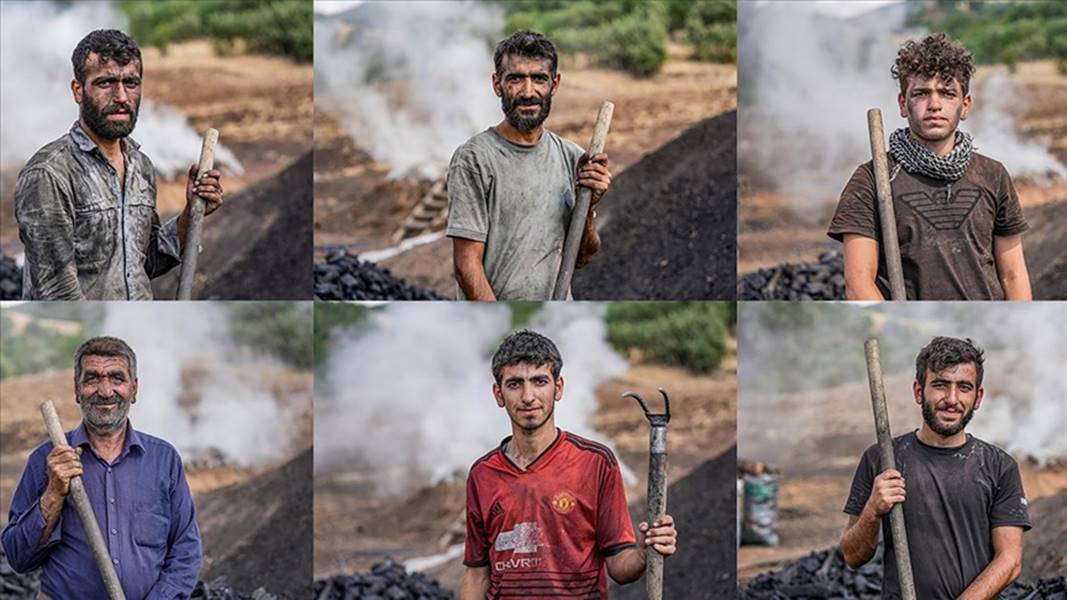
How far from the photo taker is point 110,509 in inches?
276

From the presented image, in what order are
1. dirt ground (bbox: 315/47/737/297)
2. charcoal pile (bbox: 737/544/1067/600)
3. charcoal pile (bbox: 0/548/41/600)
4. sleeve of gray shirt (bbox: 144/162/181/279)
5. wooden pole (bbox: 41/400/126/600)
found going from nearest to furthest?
1. wooden pole (bbox: 41/400/126/600)
2. sleeve of gray shirt (bbox: 144/162/181/279)
3. charcoal pile (bbox: 0/548/41/600)
4. charcoal pile (bbox: 737/544/1067/600)
5. dirt ground (bbox: 315/47/737/297)

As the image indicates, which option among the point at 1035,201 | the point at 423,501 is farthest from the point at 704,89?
the point at 423,501

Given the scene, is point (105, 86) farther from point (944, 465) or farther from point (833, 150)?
point (833, 150)

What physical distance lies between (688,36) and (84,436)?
12.7 feet

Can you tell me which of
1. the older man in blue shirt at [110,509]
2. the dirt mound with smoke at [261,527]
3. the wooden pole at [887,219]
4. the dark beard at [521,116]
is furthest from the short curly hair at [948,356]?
the dirt mound with smoke at [261,527]

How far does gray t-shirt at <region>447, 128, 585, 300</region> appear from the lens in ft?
25.0

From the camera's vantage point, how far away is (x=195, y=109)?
9.91 m

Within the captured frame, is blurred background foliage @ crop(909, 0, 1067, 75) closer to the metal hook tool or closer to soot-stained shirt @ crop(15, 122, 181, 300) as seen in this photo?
the metal hook tool

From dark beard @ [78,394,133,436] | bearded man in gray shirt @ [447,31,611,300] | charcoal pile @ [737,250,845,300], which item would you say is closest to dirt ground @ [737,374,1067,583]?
charcoal pile @ [737,250,845,300]

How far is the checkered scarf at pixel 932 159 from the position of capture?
741 centimetres

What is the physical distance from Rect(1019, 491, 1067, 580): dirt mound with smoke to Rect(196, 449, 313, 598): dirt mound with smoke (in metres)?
3.16

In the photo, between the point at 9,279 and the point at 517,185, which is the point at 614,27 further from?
the point at 9,279

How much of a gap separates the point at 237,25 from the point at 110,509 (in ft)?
11.8

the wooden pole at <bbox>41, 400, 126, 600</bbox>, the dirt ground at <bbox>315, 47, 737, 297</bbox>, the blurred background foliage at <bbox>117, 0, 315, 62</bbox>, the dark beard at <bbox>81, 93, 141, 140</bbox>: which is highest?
the blurred background foliage at <bbox>117, 0, 315, 62</bbox>
